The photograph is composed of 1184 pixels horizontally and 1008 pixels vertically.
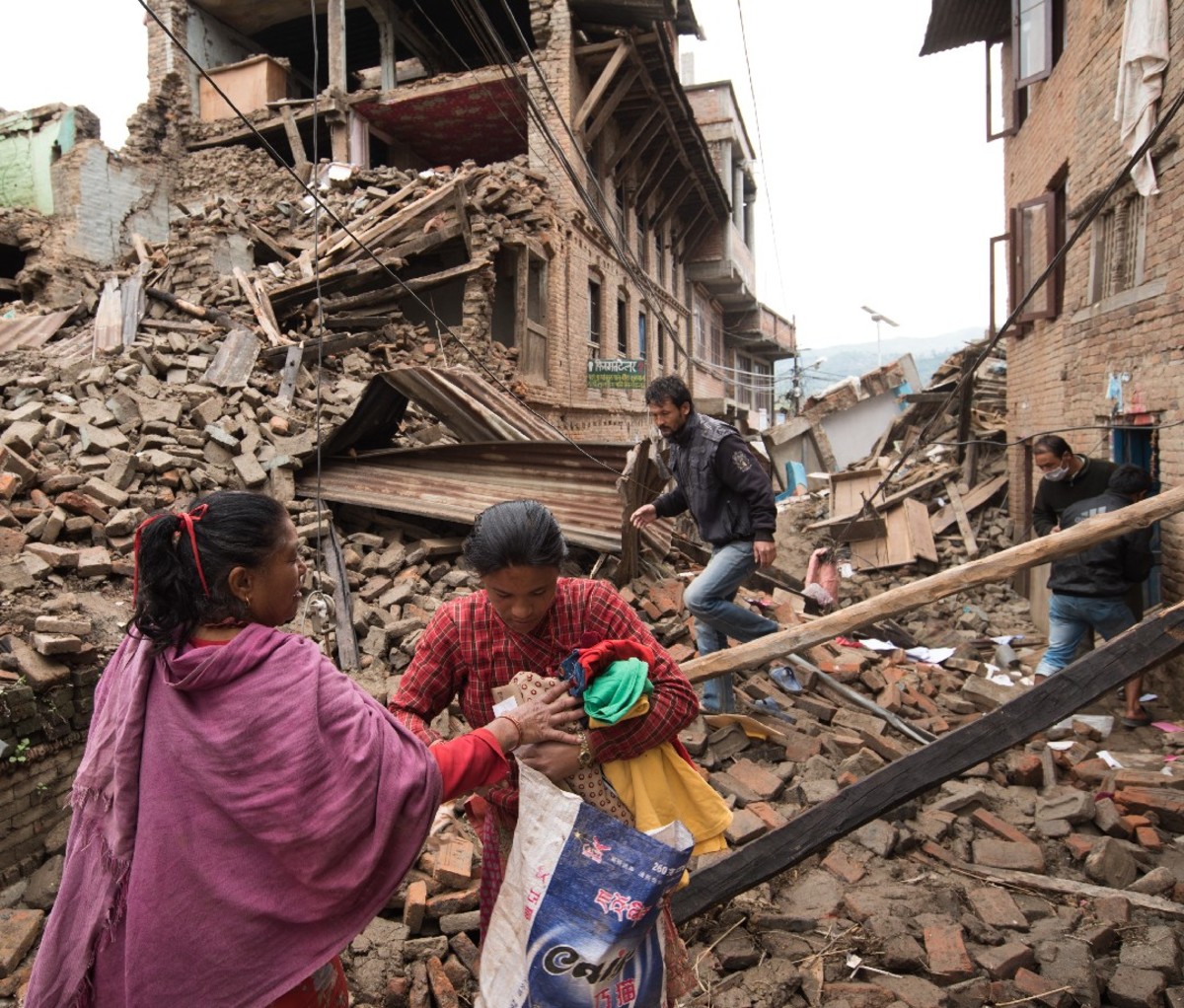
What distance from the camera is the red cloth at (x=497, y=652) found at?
72.4 inches

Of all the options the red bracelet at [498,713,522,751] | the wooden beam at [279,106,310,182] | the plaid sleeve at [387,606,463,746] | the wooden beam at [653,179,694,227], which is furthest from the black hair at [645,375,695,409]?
the wooden beam at [653,179,694,227]

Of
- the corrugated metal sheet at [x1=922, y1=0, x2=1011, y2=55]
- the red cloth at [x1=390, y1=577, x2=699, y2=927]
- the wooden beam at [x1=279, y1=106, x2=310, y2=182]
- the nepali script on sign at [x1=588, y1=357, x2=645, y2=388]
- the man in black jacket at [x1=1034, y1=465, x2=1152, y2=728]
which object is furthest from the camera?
Answer: the wooden beam at [x1=279, y1=106, x2=310, y2=182]

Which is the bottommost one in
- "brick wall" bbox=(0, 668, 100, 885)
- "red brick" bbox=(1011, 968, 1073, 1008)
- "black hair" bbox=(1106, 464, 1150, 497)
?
"red brick" bbox=(1011, 968, 1073, 1008)

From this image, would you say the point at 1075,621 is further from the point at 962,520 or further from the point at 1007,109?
the point at 1007,109

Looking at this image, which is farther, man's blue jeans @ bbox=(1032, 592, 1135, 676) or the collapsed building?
man's blue jeans @ bbox=(1032, 592, 1135, 676)

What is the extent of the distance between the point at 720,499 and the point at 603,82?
1454cm

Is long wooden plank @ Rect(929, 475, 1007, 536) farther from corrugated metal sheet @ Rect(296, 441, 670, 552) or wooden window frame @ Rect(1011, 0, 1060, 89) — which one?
corrugated metal sheet @ Rect(296, 441, 670, 552)

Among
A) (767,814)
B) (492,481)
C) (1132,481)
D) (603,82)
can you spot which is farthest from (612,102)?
(767,814)

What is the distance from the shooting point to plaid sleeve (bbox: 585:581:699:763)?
170cm

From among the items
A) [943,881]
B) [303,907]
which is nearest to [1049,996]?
[943,881]

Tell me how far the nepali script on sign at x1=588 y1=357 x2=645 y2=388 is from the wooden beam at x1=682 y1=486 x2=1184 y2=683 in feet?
35.2

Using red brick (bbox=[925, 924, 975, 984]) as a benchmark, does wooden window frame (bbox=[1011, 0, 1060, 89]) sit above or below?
above

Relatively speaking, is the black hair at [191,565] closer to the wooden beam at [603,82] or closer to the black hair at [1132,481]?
the black hair at [1132,481]

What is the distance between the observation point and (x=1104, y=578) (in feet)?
16.7
